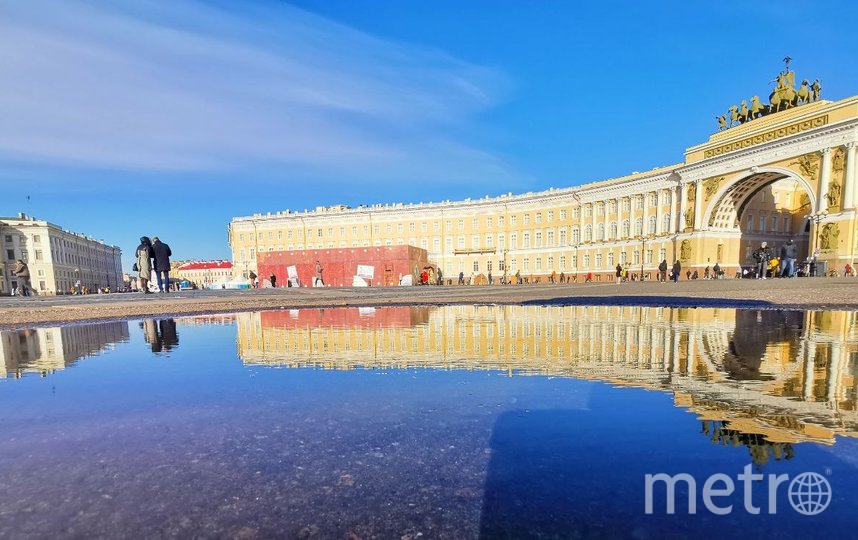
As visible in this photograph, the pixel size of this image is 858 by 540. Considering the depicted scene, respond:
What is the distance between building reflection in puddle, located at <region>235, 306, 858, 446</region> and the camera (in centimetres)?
227

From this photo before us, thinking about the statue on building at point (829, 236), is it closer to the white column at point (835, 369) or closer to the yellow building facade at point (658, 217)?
the yellow building facade at point (658, 217)

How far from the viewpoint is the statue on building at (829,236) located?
95.0ft

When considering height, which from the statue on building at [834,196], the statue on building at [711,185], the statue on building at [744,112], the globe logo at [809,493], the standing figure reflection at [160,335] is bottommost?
the standing figure reflection at [160,335]

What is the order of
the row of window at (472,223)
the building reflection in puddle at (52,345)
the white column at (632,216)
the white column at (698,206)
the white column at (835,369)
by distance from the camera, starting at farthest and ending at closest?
the white column at (632,216) < the row of window at (472,223) < the white column at (698,206) < the building reflection in puddle at (52,345) < the white column at (835,369)

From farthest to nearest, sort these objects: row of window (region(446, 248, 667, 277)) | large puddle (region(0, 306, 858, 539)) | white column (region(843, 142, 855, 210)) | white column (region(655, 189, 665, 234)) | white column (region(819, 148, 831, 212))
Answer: row of window (region(446, 248, 667, 277)), white column (region(655, 189, 665, 234)), white column (region(819, 148, 831, 212)), white column (region(843, 142, 855, 210)), large puddle (region(0, 306, 858, 539))

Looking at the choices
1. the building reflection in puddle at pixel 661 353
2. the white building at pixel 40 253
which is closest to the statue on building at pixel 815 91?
the building reflection in puddle at pixel 661 353

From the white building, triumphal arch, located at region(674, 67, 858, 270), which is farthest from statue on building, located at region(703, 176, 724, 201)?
the white building

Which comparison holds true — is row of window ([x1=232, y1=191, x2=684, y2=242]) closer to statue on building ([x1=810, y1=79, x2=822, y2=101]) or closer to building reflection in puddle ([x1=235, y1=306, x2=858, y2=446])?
statue on building ([x1=810, y1=79, x2=822, y2=101])

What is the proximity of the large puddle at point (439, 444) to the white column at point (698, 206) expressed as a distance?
4401 centimetres

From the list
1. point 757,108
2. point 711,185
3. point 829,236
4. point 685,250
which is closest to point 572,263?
point 685,250

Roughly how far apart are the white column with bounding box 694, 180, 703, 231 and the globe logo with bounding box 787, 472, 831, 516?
4732cm

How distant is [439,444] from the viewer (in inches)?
78.2

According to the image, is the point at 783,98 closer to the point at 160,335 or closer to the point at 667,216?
the point at 667,216

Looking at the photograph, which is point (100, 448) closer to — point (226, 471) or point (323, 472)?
point (226, 471)
